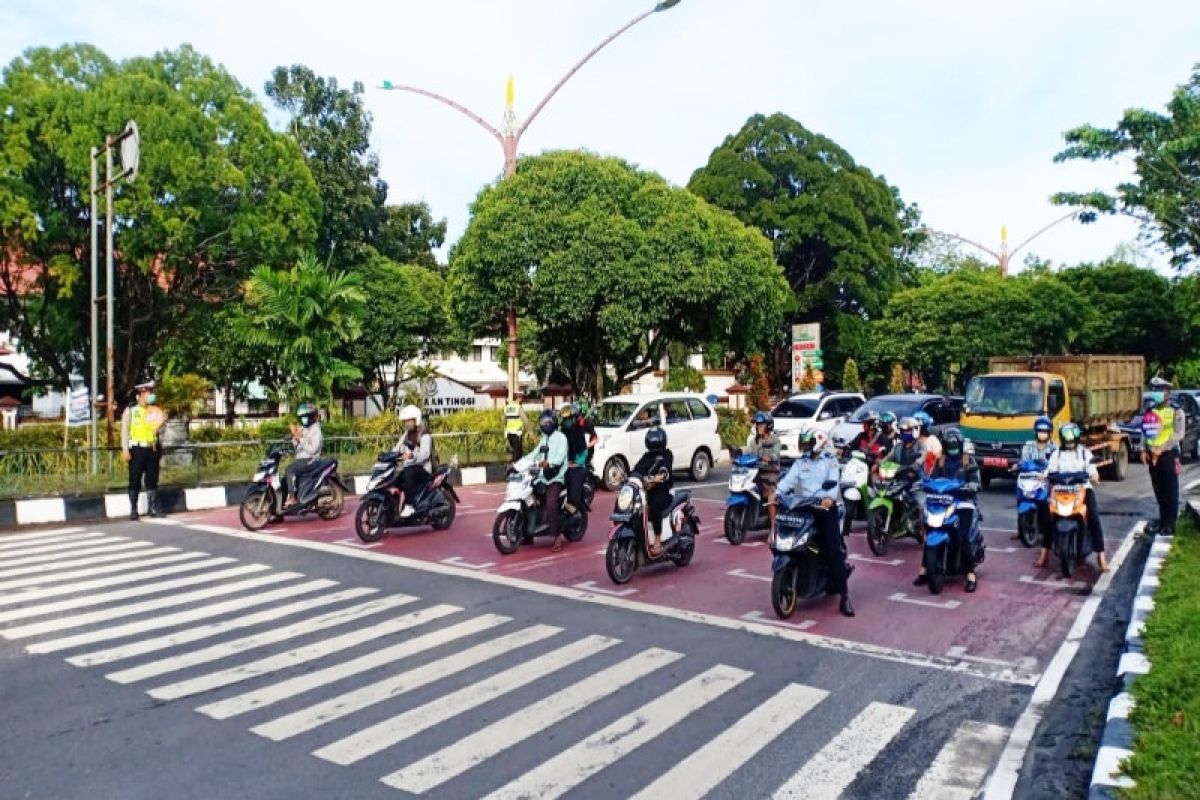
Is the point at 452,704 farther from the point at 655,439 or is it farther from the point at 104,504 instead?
the point at 104,504

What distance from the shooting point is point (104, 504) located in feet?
45.4

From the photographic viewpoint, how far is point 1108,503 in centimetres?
1520

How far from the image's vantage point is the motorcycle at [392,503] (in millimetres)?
11516

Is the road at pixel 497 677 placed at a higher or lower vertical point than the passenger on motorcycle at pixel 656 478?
lower

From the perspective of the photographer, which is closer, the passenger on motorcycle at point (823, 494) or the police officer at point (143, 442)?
the passenger on motorcycle at point (823, 494)

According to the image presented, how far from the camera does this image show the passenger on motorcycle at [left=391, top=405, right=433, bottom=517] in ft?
38.9

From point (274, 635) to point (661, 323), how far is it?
15539 millimetres

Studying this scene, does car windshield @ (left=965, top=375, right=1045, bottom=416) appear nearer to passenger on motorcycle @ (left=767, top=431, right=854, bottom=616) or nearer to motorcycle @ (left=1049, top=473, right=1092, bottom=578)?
motorcycle @ (left=1049, top=473, right=1092, bottom=578)

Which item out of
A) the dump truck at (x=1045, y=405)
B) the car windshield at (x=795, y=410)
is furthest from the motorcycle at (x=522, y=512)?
the car windshield at (x=795, y=410)

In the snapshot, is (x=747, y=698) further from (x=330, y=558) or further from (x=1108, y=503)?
(x=1108, y=503)

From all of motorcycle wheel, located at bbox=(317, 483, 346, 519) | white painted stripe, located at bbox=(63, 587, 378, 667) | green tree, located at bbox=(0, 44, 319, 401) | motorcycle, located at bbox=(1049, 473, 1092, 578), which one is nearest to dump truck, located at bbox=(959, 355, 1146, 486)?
motorcycle, located at bbox=(1049, 473, 1092, 578)

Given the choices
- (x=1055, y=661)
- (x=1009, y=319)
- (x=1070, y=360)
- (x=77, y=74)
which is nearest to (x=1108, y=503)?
(x=1070, y=360)

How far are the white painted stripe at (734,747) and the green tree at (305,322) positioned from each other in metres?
15.1

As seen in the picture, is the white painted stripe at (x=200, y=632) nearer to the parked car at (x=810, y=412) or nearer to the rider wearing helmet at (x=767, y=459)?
the rider wearing helmet at (x=767, y=459)
